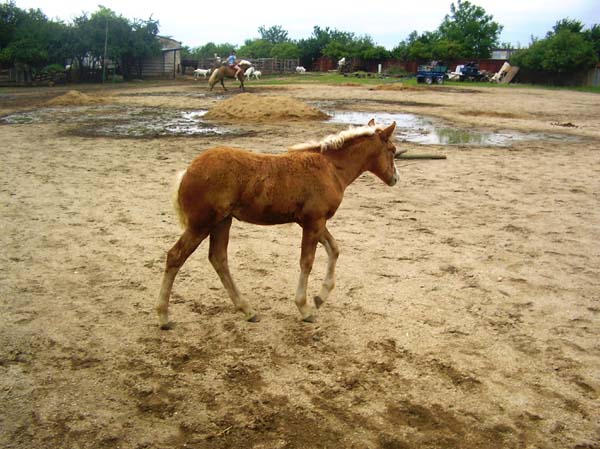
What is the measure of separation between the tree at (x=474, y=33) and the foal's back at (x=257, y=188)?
206 feet

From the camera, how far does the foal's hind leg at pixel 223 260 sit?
15.7 feet

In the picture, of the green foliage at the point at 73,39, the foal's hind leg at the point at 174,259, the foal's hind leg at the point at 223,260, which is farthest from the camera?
the green foliage at the point at 73,39

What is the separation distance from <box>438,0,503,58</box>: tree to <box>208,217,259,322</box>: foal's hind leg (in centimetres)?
6301

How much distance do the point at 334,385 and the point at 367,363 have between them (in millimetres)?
416

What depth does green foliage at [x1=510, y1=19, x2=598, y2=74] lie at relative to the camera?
46125 mm

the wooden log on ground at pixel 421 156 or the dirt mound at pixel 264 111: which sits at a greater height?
the dirt mound at pixel 264 111

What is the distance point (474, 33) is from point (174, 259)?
74001 millimetres

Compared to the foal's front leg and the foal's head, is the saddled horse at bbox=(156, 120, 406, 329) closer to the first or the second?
the foal's front leg

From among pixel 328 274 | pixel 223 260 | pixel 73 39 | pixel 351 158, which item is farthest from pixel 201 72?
pixel 328 274

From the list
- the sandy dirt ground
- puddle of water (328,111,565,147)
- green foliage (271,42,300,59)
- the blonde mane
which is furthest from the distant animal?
the blonde mane

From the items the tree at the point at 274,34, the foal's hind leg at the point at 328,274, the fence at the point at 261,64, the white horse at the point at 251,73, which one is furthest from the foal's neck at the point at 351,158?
the tree at the point at 274,34

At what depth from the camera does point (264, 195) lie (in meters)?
4.50

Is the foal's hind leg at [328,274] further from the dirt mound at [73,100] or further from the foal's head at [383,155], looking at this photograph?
the dirt mound at [73,100]

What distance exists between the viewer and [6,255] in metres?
6.19
